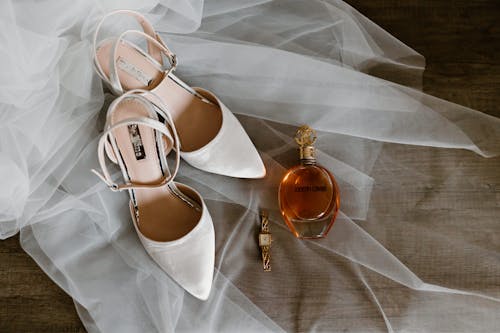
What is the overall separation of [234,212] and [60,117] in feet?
1.13

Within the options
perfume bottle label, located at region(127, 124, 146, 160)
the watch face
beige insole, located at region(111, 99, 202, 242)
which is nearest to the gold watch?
the watch face

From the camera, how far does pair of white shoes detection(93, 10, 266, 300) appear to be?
90cm

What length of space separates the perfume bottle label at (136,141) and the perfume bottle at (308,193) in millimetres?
257

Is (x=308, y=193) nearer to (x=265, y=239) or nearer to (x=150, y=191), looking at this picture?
(x=265, y=239)

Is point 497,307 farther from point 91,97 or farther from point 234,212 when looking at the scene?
point 91,97

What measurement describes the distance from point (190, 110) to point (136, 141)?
0.11m

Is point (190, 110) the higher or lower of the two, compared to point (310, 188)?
higher

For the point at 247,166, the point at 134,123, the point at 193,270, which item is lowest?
the point at 193,270

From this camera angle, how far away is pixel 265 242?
3.04 ft

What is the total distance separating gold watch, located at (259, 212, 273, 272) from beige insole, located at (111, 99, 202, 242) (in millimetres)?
117

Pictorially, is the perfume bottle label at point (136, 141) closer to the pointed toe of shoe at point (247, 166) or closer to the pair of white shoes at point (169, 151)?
the pair of white shoes at point (169, 151)

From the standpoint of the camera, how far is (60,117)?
0.87 meters

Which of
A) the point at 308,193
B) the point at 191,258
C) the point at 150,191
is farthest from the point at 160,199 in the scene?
the point at 308,193

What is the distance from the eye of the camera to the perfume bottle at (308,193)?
36.5 inches
